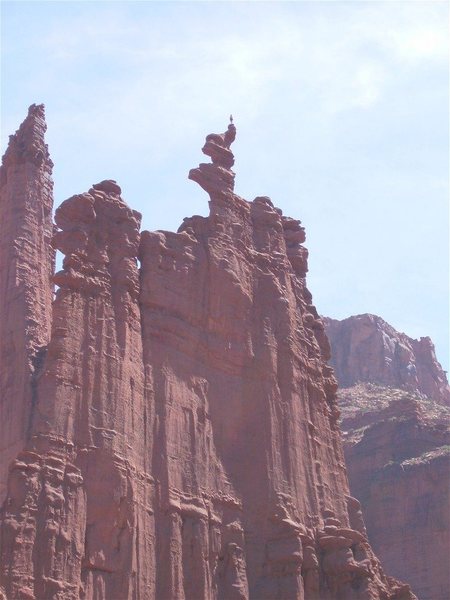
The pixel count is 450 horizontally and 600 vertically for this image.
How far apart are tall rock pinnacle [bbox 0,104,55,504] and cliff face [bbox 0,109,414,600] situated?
101 centimetres

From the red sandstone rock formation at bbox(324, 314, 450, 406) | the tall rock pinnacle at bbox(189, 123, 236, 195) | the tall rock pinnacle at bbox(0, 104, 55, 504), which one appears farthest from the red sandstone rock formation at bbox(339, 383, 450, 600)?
the tall rock pinnacle at bbox(0, 104, 55, 504)

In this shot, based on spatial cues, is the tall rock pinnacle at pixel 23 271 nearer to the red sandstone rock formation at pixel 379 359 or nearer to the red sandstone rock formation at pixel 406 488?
the red sandstone rock formation at pixel 406 488

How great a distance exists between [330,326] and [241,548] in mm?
61732

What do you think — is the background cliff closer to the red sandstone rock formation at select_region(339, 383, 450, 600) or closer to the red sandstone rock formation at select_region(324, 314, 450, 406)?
the red sandstone rock formation at select_region(339, 383, 450, 600)

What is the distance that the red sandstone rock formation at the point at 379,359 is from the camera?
96188 mm

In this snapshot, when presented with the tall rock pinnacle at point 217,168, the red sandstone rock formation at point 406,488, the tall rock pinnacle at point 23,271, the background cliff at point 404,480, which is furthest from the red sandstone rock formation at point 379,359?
the tall rock pinnacle at point 23,271

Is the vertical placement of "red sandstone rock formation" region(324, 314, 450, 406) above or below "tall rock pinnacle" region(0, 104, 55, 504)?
above

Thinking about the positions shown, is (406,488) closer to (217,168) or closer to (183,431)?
(217,168)

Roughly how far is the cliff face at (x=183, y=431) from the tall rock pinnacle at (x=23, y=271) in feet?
3.30

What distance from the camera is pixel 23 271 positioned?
40156 millimetres

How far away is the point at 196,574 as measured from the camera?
120ft

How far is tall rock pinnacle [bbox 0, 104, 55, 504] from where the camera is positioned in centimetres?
3666

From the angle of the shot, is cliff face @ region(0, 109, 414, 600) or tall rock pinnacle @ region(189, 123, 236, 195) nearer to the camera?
cliff face @ region(0, 109, 414, 600)

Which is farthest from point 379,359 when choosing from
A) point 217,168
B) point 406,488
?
point 217,168
